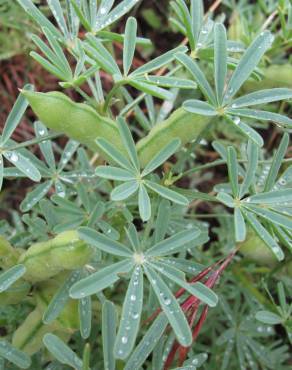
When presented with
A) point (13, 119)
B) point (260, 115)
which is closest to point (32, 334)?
point (13, 119)

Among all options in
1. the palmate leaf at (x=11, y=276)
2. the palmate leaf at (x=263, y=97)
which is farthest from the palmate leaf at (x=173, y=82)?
the palmate leaf at (x=11, y=276)

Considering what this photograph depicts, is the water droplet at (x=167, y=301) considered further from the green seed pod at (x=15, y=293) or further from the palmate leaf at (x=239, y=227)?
the green seed pod at (x=15, y=293)

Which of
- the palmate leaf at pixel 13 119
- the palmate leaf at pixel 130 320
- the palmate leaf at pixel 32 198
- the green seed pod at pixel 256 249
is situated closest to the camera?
the palmate leaf at pixel 130 320

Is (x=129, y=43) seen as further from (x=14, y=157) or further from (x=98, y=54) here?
(x=14, y=157)

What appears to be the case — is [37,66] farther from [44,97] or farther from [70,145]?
[44,97]

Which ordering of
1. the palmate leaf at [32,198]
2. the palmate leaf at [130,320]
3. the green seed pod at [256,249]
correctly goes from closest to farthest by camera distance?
the palmate leaf at [130,320] → the palmate leaf at [32,198] → the green seed pod at [256,249]

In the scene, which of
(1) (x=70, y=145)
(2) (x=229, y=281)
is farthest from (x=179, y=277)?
(2) (x=229, y=281)

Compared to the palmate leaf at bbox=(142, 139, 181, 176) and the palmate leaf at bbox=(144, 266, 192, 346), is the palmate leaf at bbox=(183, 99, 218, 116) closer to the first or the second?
the palmate leaf at bbox=(142, 139, 181, 176)
